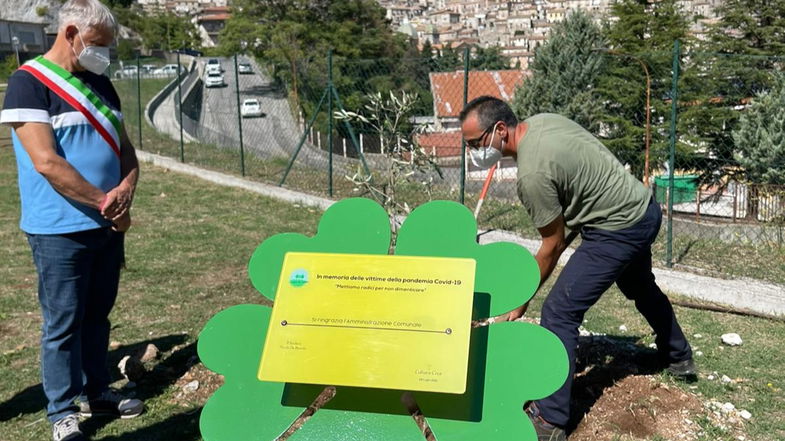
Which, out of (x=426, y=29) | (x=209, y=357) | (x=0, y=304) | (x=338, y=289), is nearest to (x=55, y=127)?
(x=209, y=357)

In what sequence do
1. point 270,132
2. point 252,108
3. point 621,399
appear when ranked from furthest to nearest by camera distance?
point 252,108 < point 270,132 < point 621,399

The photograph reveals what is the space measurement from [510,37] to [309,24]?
126132 mm

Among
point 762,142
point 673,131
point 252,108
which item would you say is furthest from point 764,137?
point 252,108

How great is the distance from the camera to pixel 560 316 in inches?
133

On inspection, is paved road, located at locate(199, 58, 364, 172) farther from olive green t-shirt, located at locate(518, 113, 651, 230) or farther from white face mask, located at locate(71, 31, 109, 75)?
olive green t-shirt, located at locate(518, 113, 651, 230)

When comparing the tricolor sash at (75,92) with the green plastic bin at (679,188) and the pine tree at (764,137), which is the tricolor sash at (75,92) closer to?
the green plastic bin at (679,188)

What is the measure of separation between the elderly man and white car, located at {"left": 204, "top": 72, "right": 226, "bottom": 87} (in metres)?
22.3

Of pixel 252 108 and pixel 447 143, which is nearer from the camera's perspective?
pixel 447 143

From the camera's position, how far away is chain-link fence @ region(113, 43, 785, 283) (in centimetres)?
622

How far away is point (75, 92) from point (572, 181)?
7.21 feet

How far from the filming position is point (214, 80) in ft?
86.3

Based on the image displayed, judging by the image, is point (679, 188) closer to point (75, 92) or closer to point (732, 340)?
point (732, 340)

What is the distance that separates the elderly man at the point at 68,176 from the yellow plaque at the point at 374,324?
3.66 feet

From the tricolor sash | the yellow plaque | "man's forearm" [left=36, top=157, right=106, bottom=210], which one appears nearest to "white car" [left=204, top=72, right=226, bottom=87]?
the tricolor sash
